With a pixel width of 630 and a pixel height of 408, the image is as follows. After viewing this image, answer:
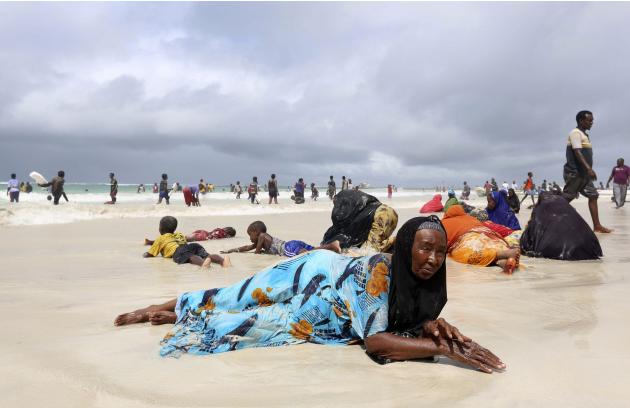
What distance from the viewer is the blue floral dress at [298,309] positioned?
106 inches

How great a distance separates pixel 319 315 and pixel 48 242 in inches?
322

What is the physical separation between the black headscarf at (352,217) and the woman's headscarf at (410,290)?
14.2 ft

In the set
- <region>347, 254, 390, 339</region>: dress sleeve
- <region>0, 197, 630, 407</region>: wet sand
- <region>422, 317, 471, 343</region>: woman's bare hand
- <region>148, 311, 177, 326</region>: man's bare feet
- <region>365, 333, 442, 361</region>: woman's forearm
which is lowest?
<region>0, 197, 630, 407</region>: wet sand

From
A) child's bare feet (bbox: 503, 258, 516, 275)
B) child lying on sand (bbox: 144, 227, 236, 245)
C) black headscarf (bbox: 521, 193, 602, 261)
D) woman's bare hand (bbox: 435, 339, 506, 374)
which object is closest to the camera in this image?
woman's bare hand (bbox: 435, 339, 506, 374)

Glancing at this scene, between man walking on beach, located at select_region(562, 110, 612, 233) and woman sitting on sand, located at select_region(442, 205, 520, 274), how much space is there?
2359 millimetres

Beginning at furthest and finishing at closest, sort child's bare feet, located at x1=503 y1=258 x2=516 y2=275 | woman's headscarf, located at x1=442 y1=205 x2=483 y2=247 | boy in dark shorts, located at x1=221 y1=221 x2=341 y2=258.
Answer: boy in dark shorts, located at x1=221 y1=221 x2=341 y2=258
woman's headscarf, located at x1=442 y1=205 x2=483 y2=247
child's bare feet, located at x1=503 y1=258 x2=516 y2=275

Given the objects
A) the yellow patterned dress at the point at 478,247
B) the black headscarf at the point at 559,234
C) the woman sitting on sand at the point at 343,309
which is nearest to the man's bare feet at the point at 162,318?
the woman sitting on sand at the point at 343,309

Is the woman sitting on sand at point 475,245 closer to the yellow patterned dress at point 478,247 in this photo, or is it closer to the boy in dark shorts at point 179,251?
the yellow patterned dress at point 478,247

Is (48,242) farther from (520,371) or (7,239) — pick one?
(520,371)

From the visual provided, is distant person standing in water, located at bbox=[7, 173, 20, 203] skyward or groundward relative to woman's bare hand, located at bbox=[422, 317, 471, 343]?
skyward

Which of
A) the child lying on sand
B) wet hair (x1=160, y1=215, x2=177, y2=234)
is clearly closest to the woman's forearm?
wet hair (x1=160, y1=215, x2=177, y2=234)

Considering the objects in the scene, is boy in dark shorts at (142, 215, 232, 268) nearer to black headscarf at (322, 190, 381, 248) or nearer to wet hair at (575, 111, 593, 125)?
black headscarf at (322, 190, 381, 248)

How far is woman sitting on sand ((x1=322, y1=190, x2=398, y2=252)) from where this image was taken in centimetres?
694

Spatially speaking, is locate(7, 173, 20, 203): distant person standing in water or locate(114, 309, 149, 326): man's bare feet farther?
locate(7, 173, 20, 203): distant person standing in water
